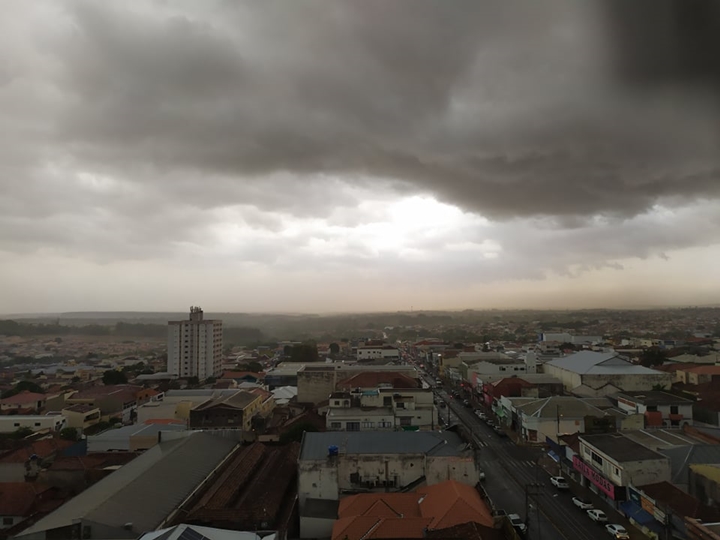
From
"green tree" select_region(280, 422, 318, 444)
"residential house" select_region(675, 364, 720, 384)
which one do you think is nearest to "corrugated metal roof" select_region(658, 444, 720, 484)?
"green tree" select_region(280, 422, 318, 444)

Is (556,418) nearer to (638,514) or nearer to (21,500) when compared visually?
(638,514)

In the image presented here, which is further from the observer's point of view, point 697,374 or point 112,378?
point 112,378

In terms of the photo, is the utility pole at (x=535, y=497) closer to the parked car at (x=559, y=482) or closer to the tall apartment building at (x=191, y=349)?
the parked car at (x=559, y=482)

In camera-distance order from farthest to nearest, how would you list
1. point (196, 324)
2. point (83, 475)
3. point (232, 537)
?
point (196, 324) < point (83, 475) < point (232, 537)

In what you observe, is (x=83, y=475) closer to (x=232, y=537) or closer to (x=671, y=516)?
(x=232, y=537)

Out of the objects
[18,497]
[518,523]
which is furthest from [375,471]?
[18,497]

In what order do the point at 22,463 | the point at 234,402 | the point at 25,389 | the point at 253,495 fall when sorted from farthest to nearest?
the point at 25,389
the point at 234,402
the point at 22,463
the point at 253,495

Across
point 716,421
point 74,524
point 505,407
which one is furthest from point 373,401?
point 716,421
